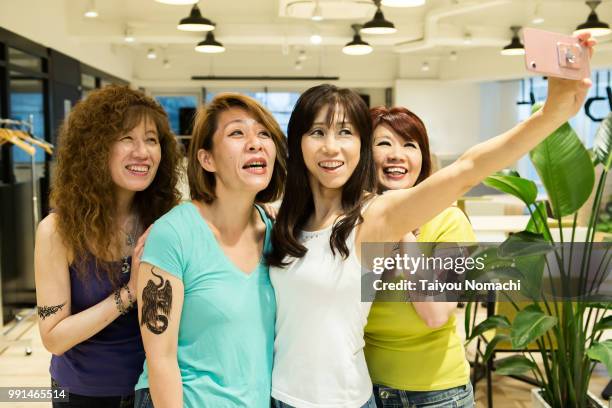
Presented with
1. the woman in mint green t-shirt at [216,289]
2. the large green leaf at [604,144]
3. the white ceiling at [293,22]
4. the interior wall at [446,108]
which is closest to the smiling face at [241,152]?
the woman in mint green t-shirt at [216,289]

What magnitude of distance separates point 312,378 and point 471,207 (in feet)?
23.0

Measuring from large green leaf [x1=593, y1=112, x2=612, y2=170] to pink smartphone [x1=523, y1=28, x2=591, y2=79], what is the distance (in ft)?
4.14

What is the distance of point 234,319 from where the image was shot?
1371 mm

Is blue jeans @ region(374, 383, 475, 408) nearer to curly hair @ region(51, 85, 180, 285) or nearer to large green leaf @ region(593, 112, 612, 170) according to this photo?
curly hair @ region(51, 85, 180, 285)

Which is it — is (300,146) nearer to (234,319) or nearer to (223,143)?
(223,143)

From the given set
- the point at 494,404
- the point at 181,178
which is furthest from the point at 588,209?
the point at 181,178

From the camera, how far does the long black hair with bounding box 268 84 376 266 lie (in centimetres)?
139

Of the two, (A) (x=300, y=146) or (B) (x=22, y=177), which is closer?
(A) (x=300, y=146)

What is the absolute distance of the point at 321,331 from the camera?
1.34 m

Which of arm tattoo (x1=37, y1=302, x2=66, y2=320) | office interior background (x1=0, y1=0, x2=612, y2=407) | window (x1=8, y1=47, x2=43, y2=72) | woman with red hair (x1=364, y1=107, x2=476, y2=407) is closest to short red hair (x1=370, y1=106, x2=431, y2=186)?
woman with red hair (x1=364, y1=107, x2=476, y2=407)

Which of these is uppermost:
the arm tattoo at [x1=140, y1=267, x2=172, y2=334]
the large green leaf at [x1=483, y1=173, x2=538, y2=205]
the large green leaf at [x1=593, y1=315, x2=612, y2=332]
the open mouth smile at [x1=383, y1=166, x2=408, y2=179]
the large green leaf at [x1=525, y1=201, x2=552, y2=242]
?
the open mouth smile at [x1=383, y1=166, x2=408, y2=179]

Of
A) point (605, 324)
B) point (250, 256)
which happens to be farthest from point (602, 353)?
point (250, 256)

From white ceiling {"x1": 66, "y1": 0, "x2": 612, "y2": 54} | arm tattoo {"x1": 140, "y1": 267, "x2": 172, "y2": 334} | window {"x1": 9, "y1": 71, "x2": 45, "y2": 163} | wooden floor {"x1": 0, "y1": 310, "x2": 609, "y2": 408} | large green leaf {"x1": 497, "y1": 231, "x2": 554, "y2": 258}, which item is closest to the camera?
arm tattoo {"x1": 140, "y1": 267, "x2": 172, "y2": 334}

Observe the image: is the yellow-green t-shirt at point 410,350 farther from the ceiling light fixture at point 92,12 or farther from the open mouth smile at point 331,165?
the ceiling light fixture at point 92,12
